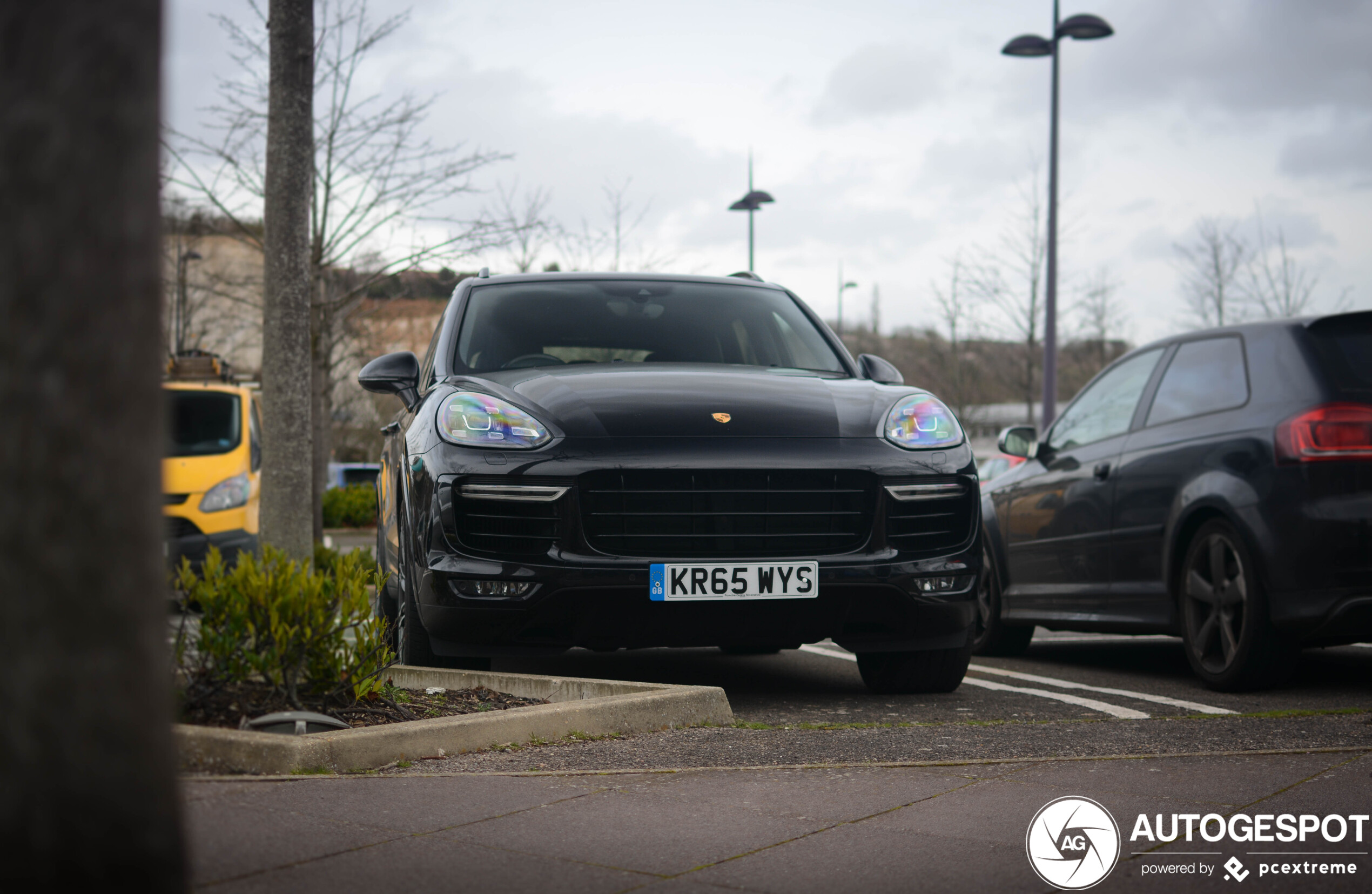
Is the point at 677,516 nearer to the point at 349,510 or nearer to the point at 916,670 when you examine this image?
the point at 916,670

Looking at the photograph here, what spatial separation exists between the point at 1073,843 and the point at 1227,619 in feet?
10.4

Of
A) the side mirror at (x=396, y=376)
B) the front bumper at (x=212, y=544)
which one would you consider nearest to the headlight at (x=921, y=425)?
the side mirror at (x=396, y=376)

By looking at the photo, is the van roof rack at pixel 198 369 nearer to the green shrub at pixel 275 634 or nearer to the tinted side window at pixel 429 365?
the tinted side window at pixel 429 365

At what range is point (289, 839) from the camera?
292cm

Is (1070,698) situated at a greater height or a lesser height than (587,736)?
lesser

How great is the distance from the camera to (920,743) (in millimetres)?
4375

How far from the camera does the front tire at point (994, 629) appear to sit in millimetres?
8117

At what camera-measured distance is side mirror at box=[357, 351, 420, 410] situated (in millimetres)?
6070

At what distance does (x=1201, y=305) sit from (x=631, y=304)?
27.8m

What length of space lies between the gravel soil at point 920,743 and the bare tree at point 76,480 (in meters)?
2.25

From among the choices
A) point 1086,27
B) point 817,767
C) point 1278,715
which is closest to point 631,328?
point 817,767

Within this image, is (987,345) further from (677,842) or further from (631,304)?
(677,842)

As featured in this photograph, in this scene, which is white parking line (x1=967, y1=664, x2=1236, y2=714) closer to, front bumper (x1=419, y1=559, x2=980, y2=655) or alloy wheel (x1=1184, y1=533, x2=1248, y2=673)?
alloy wheel (x1=1184, y1=533, x2=1248, y2=673)

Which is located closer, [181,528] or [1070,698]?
[1070,698]
